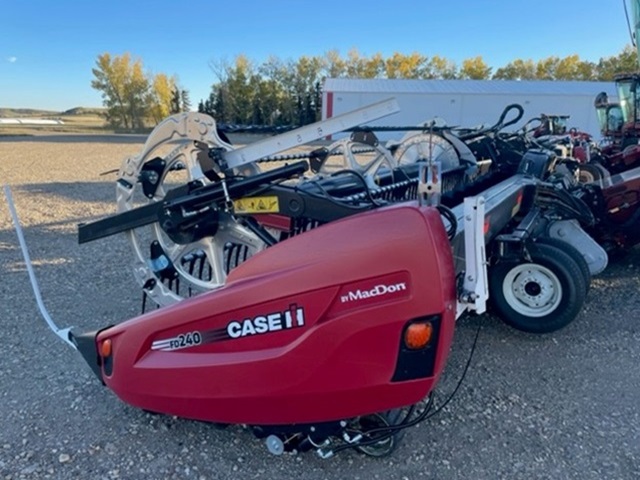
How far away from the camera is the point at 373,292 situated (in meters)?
1.78

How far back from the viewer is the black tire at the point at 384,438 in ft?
7.17

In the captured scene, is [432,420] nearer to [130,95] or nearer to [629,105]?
[629,105]

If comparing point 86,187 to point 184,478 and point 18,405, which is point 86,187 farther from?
point 184,478

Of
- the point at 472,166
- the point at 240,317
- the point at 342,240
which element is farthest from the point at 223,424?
the point at 472,166

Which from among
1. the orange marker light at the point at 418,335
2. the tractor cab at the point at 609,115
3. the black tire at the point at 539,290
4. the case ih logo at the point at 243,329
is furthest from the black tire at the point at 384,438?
the tractor cab at the point at 609,115

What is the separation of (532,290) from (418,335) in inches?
79.9

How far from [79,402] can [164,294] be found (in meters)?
0.75

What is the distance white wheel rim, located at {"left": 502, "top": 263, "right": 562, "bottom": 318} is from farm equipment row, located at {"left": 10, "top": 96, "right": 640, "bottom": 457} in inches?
14.5

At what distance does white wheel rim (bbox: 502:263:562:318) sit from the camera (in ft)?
11.1

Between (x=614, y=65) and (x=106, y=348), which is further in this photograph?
(x=614, y=65)

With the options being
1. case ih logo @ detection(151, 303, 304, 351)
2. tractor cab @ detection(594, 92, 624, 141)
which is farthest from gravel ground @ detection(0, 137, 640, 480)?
tractor cab @ detection(594, 92, 624, 141)

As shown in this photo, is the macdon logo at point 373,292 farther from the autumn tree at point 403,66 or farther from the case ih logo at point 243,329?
the autumn tree at point 403,66

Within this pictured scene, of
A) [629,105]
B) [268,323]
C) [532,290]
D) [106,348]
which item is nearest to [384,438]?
[268,323]

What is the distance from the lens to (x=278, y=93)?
52562 millimetres
